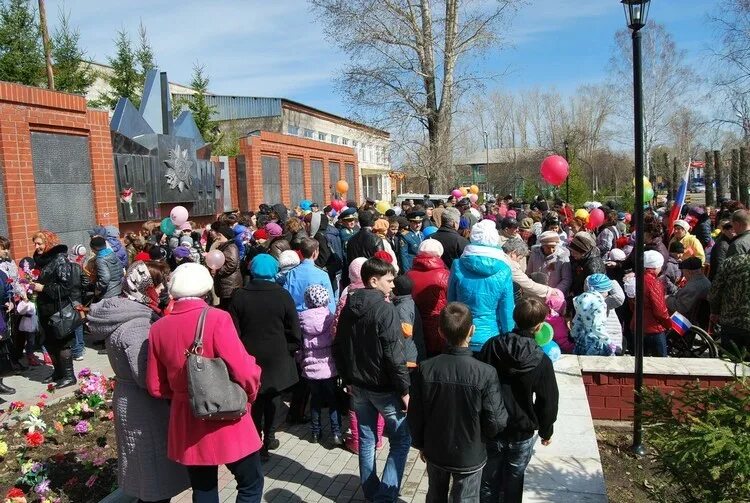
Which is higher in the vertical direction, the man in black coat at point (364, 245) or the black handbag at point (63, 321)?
the man in black coat at point (364, 245)

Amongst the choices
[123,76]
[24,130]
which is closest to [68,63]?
[123,76]

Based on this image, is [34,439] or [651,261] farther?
[651,261]

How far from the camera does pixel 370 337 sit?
12.2ft

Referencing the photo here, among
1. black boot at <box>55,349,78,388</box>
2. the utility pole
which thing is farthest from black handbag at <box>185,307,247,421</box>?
the utility pole

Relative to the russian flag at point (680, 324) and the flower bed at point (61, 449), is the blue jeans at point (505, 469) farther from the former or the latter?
the russian flag at point (680, 324)

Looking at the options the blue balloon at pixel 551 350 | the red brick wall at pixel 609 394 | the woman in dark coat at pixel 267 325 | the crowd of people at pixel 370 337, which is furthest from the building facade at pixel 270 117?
the blue balloon at pixel 551 350

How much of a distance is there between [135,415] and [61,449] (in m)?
2.03

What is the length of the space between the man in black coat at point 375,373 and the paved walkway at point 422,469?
17.5 inches

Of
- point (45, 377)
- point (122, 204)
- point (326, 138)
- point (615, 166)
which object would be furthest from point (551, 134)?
point (45, 377)

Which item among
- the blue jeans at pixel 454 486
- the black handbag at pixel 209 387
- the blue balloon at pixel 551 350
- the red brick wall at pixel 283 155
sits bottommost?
the blue jeans at pixel 454 486

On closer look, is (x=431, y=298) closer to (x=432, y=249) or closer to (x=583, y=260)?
(x=432, y=249)

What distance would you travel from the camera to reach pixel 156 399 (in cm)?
335

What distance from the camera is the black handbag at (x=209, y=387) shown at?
2928 millimetres

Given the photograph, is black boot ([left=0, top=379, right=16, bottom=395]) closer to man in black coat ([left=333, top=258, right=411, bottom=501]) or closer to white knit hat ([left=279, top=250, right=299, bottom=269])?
white knit hat ([left=279, top=250, right=299, bottom=269])
